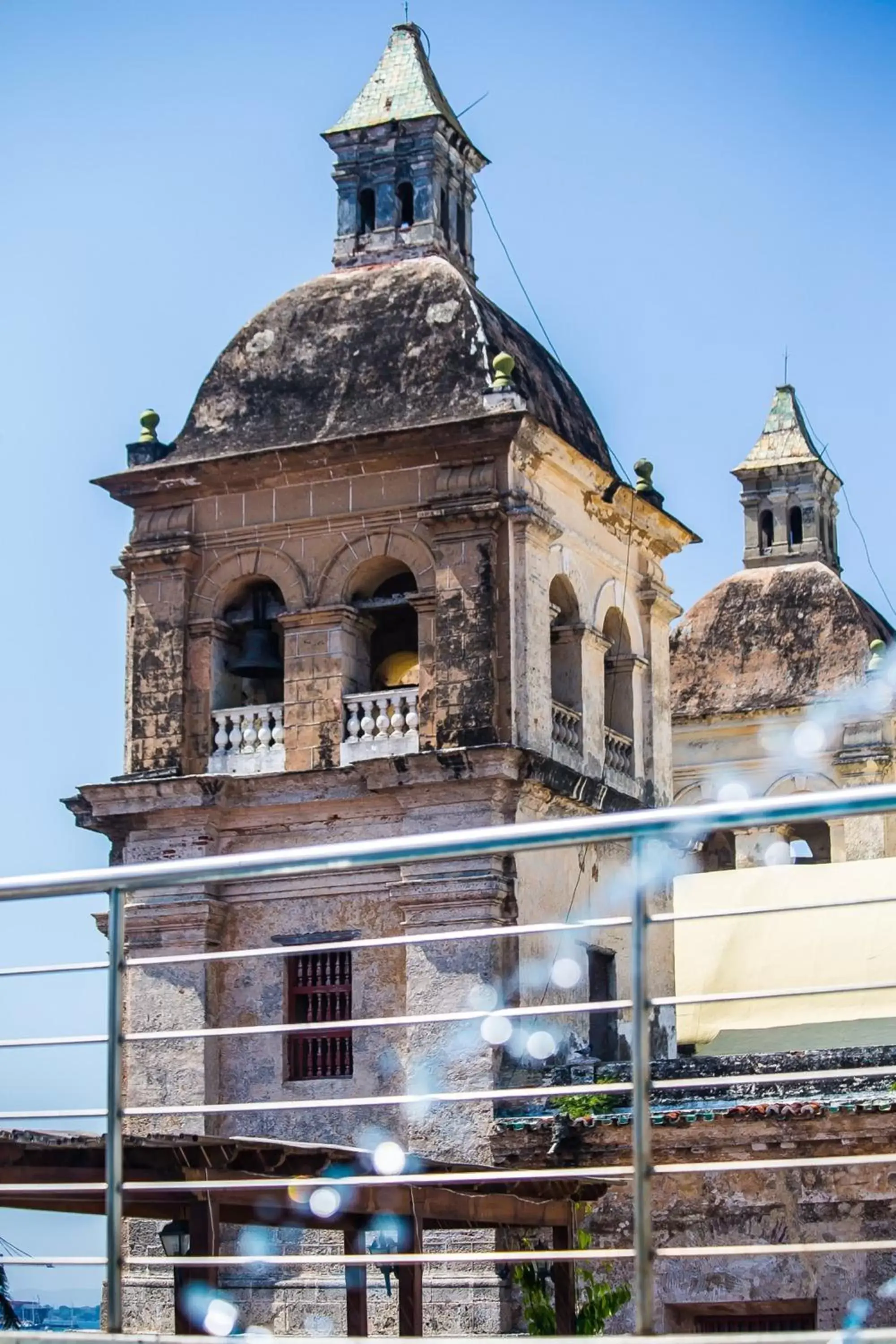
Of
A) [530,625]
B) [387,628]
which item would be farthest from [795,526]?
[530,625]

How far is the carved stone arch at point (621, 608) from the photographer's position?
20469 millimetres

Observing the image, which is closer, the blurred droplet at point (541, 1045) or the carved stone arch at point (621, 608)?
the blurred droplet at point (541, 1045)

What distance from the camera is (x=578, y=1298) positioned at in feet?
52.9

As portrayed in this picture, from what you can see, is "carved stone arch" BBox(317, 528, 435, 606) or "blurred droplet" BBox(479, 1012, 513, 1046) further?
"carved stone arch" BBox(317, 528, 435, 606)

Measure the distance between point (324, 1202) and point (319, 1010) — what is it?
6.82 meters

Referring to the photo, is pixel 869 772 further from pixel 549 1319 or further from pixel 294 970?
pixel 549 1319

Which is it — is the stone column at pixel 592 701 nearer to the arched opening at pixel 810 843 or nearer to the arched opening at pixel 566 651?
the arched opening at pixel 566 651

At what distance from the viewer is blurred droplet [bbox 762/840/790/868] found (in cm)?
2681

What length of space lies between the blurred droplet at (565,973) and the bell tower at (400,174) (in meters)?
6.35

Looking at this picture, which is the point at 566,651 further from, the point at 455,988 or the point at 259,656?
the point at 455,988

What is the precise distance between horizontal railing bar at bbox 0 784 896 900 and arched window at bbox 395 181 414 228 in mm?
16458

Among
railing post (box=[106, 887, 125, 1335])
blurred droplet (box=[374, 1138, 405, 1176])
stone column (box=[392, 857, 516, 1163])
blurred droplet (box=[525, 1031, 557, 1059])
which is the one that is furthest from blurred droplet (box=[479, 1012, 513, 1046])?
railing post (box=[106, 887, 125, 1335])

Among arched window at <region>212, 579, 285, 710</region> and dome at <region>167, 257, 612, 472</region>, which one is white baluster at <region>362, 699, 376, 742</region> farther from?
dome at <region>167, 257, 612, 472</region>

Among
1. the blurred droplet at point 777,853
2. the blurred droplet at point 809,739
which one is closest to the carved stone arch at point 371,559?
the blurred droplet at point 777,853
